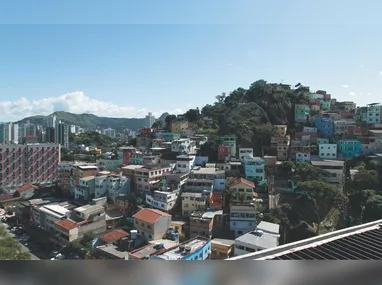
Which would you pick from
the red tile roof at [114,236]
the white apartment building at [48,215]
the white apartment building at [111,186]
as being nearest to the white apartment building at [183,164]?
the white apartment building at [111,186]

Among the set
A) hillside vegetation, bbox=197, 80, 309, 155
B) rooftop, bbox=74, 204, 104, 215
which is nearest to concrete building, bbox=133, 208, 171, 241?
rooftop, bbox=74, 204, 104, 215

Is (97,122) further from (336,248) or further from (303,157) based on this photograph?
(336,248)

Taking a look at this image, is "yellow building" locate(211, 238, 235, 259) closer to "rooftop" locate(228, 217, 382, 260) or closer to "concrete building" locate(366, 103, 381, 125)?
"rooftop" locate(228, 217, 382, 260)

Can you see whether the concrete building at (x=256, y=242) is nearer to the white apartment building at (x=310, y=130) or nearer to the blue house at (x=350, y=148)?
the blue house at (x=350, y=148)

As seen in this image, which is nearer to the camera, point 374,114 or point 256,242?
point 256,242

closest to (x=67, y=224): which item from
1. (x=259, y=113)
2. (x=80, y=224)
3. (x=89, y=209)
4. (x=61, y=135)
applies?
(x=80, y=224)

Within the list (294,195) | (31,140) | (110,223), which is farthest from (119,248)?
(31,140)
